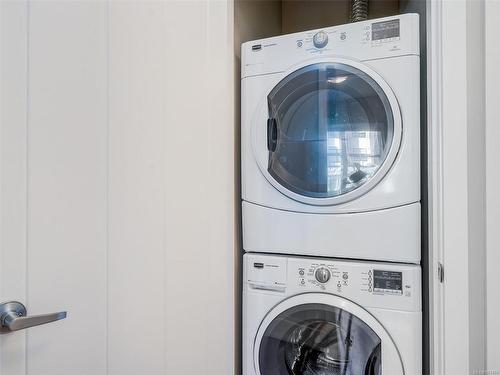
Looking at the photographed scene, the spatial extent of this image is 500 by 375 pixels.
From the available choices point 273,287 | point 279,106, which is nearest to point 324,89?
point 279,106

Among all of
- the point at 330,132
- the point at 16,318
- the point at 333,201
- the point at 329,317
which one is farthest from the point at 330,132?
the point at 16,318

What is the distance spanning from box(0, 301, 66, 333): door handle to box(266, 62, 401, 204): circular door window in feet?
2.89

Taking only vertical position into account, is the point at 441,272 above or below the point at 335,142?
below

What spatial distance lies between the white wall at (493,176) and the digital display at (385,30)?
27 cm

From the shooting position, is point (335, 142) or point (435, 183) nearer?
point (435, 183)

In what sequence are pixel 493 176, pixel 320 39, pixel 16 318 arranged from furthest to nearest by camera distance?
1. pixel 320 39
2. pixel 493 176
3. pixel 16 318

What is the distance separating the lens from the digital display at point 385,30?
47.4 inches

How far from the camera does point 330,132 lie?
50.9 inches

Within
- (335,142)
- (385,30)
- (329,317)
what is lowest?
(329,317)

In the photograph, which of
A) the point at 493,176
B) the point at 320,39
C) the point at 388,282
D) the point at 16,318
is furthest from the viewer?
the point at 320,39

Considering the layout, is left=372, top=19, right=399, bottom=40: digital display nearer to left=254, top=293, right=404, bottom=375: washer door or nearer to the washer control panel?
the washer control panel

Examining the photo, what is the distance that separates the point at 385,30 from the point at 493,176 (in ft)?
2.04

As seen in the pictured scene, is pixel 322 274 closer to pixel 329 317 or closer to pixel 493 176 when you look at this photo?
pixel 329 317

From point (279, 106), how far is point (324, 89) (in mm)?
185
